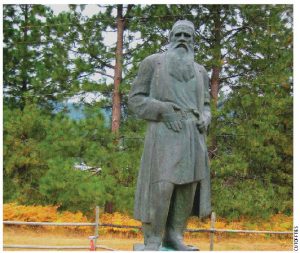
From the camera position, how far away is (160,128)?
15.4 feet

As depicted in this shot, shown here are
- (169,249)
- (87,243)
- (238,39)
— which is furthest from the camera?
(238,39)

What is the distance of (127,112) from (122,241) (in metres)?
2.68

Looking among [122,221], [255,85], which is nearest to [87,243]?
[122,221]

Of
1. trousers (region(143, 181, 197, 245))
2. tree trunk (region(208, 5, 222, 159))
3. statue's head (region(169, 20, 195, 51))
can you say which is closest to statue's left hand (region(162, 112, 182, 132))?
trousers (region(143, 181, 197, 245))

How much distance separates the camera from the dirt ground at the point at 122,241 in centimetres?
1095

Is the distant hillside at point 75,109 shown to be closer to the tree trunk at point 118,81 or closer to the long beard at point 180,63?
the tree trunk at point 118,81

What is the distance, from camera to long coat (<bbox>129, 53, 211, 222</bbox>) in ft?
15.1

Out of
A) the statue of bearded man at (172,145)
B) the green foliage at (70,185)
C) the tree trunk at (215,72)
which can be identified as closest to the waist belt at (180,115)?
the statue of bearded man at (172,145)

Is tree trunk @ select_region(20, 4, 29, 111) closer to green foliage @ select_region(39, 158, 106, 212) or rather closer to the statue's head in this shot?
green foliage @ select_region(39, 158, 106, 212)

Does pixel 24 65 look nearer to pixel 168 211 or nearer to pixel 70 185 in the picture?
pixel 70 185

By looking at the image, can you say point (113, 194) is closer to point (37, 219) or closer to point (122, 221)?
point (122, 221)

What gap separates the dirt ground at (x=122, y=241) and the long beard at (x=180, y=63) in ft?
21.2

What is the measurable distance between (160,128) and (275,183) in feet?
26.4

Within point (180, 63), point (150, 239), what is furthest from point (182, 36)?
point (150, 239)
